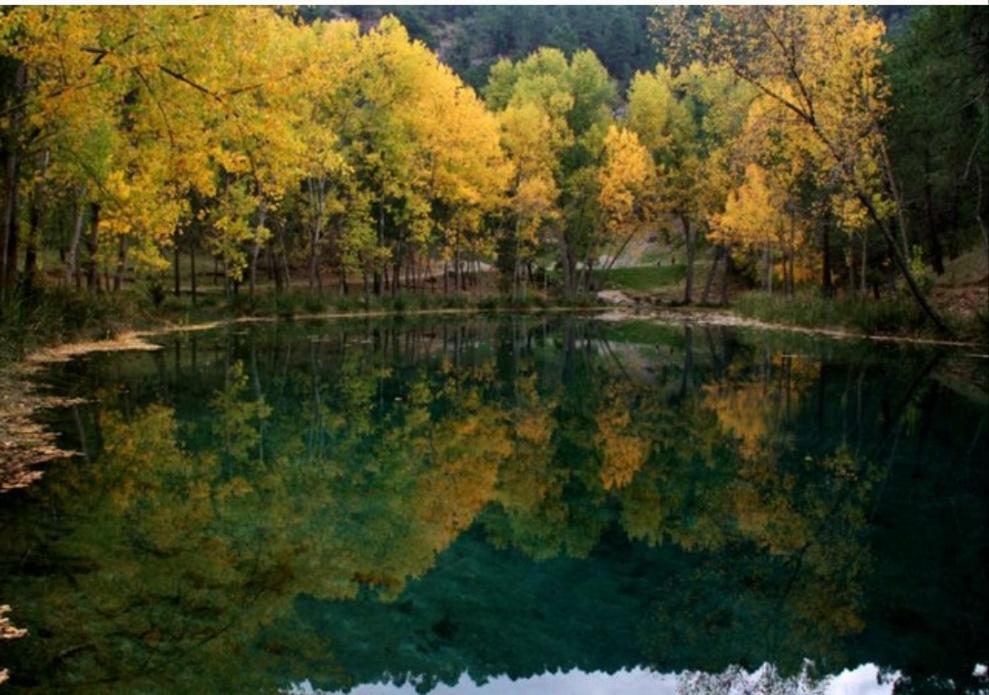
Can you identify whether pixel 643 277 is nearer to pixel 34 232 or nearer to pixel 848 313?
pixel 848 313

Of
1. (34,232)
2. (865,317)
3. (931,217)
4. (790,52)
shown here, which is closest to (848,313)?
(865,317)

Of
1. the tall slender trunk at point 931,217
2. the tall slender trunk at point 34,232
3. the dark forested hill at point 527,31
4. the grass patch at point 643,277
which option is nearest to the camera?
the tall slender trunk at point 34,232

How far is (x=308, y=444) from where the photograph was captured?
1105 cm

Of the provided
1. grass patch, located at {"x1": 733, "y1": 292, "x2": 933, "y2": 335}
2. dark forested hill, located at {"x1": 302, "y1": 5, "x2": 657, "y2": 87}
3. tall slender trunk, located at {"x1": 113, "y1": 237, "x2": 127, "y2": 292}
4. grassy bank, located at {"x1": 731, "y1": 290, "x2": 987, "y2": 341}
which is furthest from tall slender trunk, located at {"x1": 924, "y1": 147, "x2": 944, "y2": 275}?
dark forested hill, located at {"x1": 302, "y1": 5, "x2": 657, "y2": 87}

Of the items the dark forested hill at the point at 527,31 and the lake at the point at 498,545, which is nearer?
the lake at the point at 498,545

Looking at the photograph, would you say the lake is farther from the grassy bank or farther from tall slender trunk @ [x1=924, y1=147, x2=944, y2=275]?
tall slender trunk @ [x1=924, y1=147, x2=944, y2=275]

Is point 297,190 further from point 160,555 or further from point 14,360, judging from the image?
point 160,555

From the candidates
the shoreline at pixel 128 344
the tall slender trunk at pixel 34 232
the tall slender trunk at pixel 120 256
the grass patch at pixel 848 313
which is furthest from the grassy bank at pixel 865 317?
the tall slender trunk at pixel 120 256

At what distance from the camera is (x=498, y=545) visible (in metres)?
7.43

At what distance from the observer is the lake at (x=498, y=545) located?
5160 millimetres

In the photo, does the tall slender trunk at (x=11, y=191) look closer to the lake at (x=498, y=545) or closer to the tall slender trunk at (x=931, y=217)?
the lake at (x=498, y=545)

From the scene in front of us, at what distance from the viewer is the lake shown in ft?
16.9

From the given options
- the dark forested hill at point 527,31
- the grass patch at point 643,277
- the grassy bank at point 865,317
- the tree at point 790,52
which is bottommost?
the grassy bank at point 865,317

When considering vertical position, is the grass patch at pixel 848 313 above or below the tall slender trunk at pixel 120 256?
below
